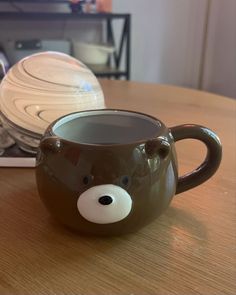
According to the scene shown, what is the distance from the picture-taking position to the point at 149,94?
3.38 ft

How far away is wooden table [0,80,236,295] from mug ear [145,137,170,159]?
9cm

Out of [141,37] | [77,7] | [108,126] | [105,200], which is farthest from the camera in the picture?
[141,37]

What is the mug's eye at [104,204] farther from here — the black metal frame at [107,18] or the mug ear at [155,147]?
the black metal frame at [107,18]

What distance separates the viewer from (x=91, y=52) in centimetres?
231

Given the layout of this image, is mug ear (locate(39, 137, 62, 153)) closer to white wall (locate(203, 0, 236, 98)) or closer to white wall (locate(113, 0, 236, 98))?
white wall (locate(113, 0, 236, 98))

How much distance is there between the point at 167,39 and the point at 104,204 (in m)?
2.60

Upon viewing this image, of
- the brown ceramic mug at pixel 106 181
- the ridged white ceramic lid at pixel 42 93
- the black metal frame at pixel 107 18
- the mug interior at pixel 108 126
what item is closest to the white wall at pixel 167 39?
the black metal frame at pixel 107 18

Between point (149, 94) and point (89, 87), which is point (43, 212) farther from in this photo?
point (149, 94)

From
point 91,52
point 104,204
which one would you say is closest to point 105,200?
point 104,204

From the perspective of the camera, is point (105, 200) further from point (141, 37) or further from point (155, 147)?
point (141, 37)

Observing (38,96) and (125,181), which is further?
(38,96)

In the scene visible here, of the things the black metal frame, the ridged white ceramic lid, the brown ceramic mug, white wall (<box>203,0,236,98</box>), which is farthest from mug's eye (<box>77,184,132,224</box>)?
white wall (<box>203,0,236,98</box>)

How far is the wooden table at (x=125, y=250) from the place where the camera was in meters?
0.35

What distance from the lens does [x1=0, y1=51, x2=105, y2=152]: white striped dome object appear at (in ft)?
1.93
